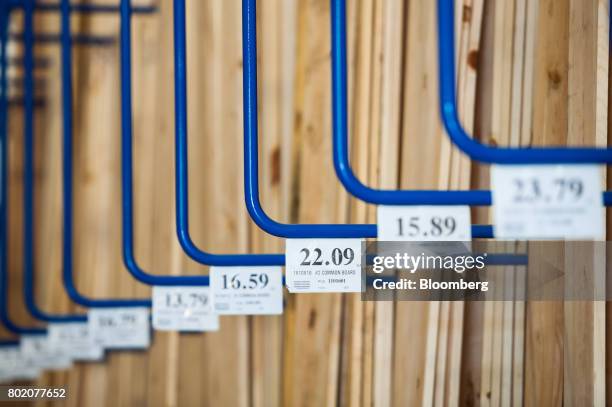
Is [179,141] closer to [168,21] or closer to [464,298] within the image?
[464,298]

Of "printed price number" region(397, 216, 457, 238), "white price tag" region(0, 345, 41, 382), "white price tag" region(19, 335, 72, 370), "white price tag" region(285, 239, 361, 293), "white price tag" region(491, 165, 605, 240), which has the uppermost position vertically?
"white price tag" region(491, 165, 605, 240)

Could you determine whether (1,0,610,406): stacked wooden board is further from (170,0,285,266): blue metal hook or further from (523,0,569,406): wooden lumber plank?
(170,0,285,266): blue metal hook

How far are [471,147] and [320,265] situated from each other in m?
0.33

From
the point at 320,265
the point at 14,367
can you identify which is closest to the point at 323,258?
→ the point at 320,265

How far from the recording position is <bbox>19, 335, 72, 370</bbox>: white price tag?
72.7 inches

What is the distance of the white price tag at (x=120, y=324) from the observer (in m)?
1.65

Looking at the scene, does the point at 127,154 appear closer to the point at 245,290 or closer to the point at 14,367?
the point at 245,290

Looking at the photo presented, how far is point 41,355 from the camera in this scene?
186cm

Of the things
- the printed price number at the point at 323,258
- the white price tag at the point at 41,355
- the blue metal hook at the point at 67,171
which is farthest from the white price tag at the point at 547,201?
the white price tag at the point at 41,355

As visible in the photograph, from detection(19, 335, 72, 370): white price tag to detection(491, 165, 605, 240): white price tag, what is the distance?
1439mm

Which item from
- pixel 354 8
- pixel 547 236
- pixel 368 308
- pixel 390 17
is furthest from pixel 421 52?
pixel 547 236

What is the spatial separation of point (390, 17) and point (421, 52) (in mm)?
108

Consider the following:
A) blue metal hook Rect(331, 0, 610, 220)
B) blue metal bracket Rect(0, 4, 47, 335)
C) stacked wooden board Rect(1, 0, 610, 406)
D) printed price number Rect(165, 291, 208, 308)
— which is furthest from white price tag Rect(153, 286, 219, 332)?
blue metal bracket Rect(0, 4, 47, 335)

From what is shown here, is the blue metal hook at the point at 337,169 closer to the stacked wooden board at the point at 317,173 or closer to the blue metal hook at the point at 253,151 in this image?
the blue metal hook at the point at 253,151
